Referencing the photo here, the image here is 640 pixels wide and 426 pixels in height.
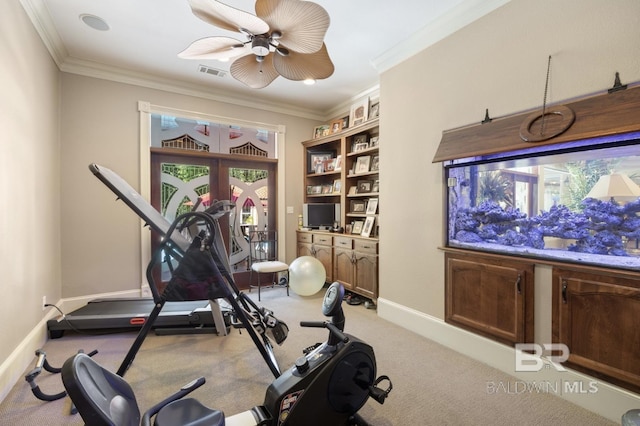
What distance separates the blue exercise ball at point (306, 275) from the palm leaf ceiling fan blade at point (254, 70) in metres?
2.21

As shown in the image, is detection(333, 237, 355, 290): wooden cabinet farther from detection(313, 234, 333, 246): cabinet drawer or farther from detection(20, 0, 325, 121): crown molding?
detection(20, 0, 325, 121): crown molding

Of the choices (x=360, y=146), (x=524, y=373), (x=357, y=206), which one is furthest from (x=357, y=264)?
(x=524, y=373)

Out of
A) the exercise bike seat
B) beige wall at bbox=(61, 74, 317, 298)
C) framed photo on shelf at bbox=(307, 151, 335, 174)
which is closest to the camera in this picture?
the exercise bike seat

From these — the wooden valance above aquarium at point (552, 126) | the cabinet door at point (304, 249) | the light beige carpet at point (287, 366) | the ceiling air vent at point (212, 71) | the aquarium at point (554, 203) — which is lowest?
the light beige carpet at point (287, 366)

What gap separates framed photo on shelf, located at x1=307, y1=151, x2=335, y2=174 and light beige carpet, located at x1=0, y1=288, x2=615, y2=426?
286 cm

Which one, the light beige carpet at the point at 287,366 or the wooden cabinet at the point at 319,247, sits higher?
the wooden cabinet at the point at 319,247

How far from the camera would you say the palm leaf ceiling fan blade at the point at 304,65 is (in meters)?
2.14

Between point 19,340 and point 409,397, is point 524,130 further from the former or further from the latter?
point 19,340

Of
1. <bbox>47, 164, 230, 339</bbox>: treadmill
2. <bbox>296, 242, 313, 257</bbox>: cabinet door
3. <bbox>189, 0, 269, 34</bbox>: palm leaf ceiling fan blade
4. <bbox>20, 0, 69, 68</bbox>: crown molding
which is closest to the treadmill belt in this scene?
<bbox>47, 164, 230, 339</bbox>: treadmill

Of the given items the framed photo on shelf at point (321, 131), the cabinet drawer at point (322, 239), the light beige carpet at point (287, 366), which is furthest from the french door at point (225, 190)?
the light beige carpet at point (287, 366)

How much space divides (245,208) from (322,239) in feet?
4.59

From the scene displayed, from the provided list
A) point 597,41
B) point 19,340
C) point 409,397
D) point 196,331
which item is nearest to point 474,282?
point 409,397

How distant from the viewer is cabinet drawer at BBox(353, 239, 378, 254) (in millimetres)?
3653

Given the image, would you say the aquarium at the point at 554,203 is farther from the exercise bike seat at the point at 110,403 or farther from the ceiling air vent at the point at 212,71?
the ceiling air vent at the point at 212,71
